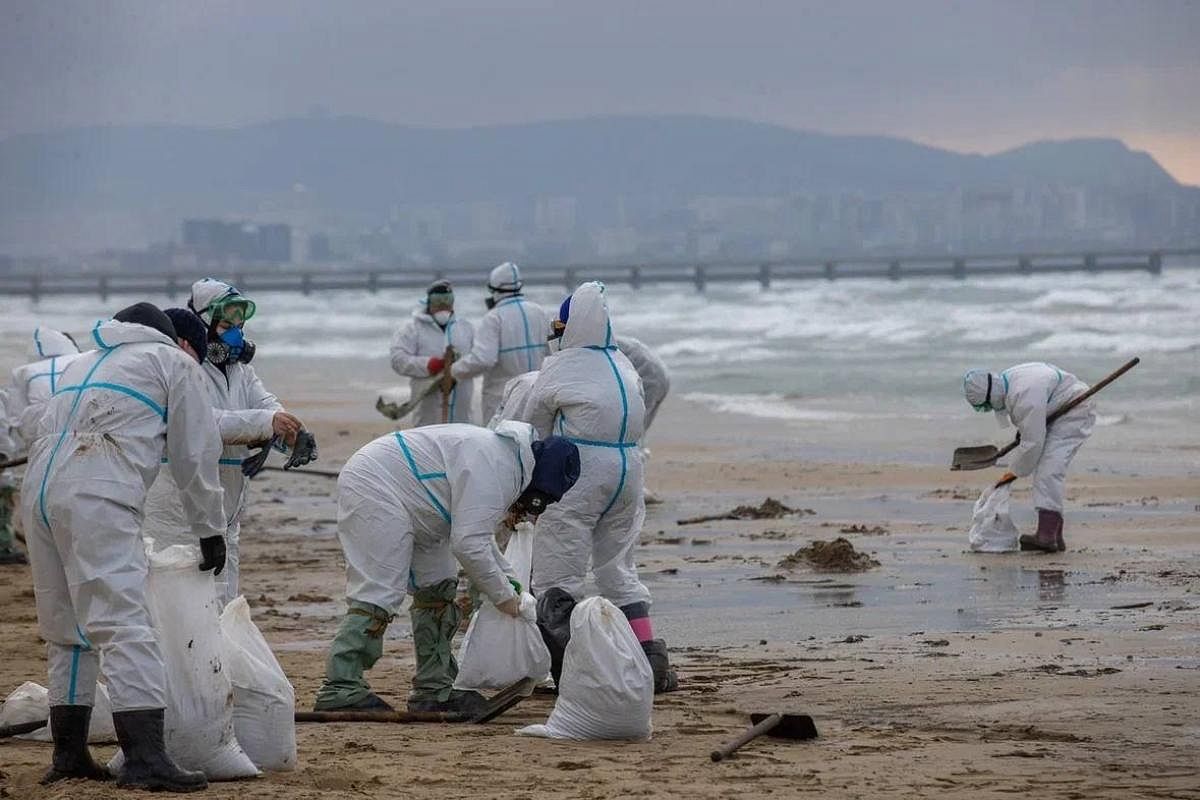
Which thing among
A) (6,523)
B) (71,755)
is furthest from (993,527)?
(71,755)

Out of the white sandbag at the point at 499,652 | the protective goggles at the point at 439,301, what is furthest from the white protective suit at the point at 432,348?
the white sandbag at the point at 499,652

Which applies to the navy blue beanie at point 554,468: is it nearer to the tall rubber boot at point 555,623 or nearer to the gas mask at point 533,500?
the gas mask at point 533,500

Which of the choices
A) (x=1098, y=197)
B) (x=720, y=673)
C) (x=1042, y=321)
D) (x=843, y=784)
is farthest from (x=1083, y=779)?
(x=1098, y=197)

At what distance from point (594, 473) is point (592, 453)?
0.09 metres

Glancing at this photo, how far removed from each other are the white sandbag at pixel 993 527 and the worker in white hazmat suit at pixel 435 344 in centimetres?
426

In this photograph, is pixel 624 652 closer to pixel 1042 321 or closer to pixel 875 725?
pixel 875 725

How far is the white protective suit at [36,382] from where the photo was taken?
10.1m

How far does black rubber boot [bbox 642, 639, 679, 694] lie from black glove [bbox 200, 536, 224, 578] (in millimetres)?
2471

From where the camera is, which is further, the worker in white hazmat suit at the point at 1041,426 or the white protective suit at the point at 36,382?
the worker in white hazmat suit at the point at 1041,426

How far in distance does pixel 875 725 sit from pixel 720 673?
1.53 meters

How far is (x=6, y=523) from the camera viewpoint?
12.9 meters

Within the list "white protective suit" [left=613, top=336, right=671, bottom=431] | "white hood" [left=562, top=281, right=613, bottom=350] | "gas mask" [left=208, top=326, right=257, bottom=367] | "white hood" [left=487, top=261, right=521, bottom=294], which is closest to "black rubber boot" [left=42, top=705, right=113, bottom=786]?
"gas mask" [left=208, top=326, right=257, bottom=367]

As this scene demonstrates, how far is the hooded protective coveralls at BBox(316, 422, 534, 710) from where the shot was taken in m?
7.34

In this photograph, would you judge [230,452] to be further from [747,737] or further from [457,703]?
[747,737]
